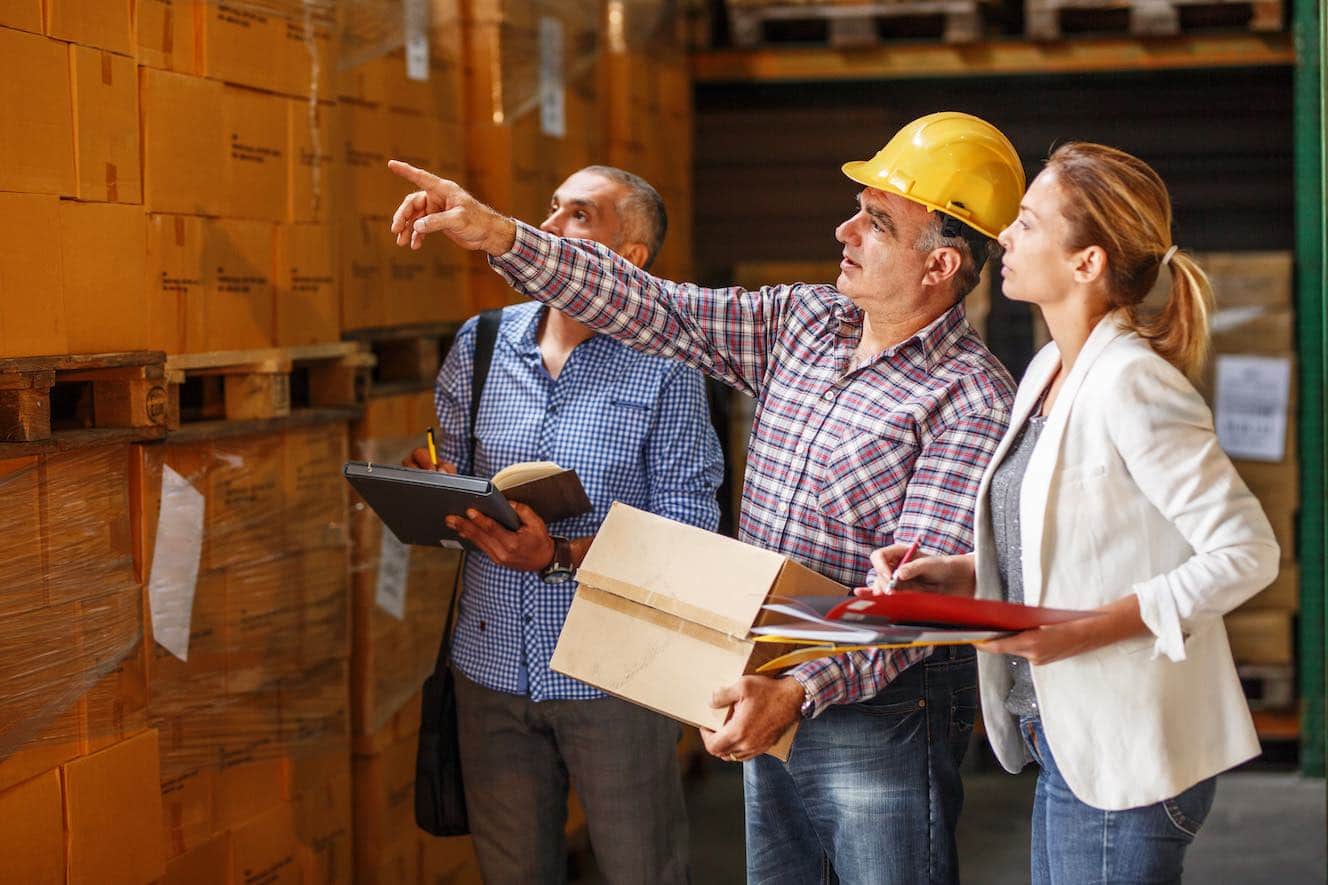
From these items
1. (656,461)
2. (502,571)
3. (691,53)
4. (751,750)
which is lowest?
(751,750)

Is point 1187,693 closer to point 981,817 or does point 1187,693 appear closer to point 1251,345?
point 981,817

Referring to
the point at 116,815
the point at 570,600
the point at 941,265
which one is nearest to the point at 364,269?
the point at 570,600

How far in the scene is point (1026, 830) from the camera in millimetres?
6031

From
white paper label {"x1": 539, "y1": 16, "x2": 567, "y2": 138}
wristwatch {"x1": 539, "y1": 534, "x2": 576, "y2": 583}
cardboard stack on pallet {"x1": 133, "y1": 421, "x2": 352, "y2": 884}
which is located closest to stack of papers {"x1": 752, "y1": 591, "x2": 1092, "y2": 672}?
wristwatch {"x1": 539, "y1": 534, "x2": 576, "y2": 583}

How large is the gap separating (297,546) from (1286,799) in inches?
177

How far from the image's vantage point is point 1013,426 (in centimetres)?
253

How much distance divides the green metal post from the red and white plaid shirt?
427 centimetres

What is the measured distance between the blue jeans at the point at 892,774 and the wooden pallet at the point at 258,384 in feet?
4.95

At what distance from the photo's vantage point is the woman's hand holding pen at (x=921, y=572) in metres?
2.54

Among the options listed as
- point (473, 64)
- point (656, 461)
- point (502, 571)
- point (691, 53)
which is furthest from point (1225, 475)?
point (691, 53)

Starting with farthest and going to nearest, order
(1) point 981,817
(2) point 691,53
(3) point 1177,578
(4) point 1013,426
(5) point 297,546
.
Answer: (2) point 691,53 < (1) point 981,817 < (5) point 297,546 < (4) point 1013,426 < (3) point 1177,578

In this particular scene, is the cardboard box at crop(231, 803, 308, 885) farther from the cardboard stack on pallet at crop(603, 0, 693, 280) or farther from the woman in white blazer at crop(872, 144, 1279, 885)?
the cardboard stack on pallet at crop(603, 0, 693, 280)

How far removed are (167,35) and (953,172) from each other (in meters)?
1.71

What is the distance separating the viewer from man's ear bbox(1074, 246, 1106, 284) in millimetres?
2359
